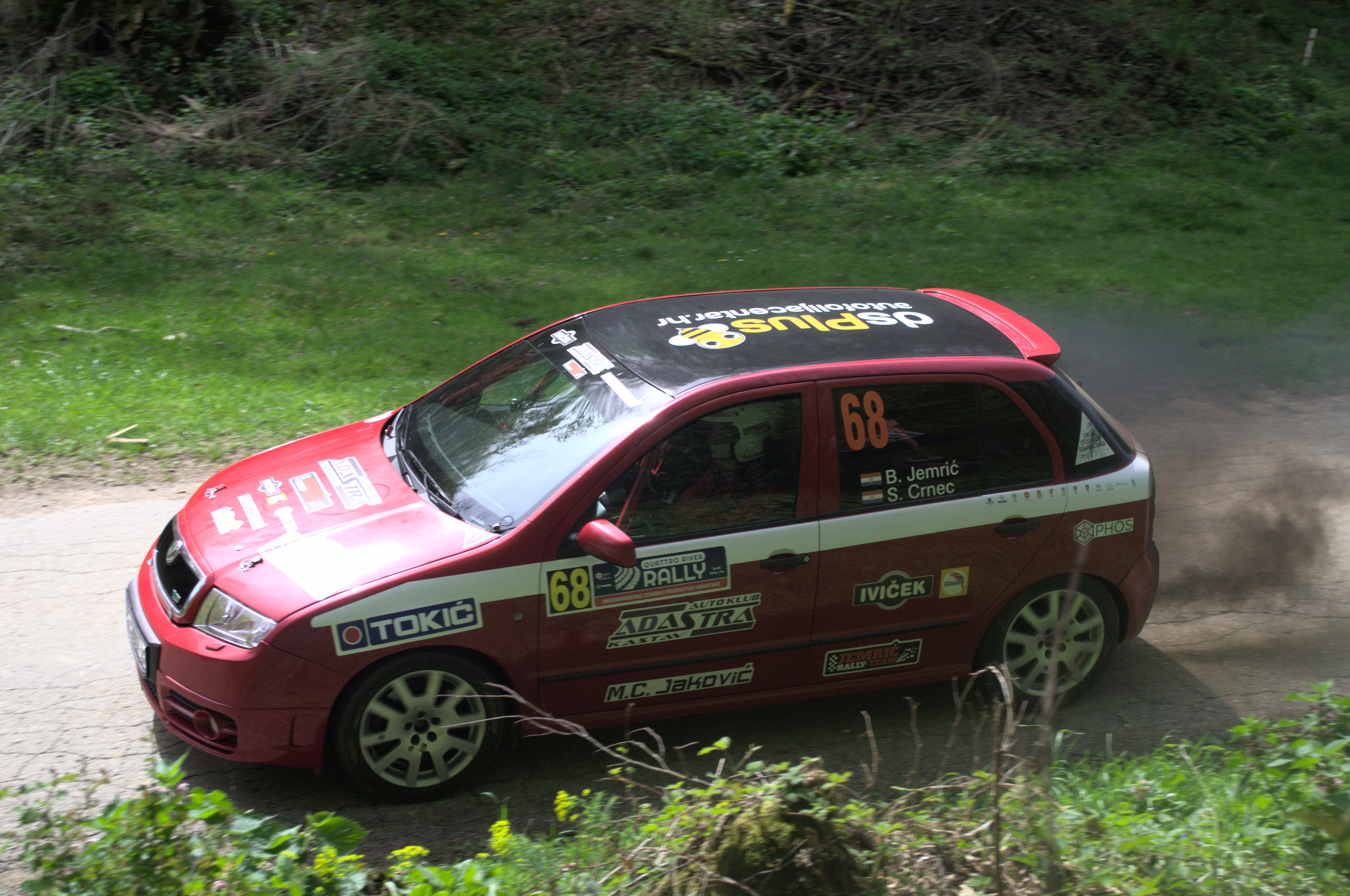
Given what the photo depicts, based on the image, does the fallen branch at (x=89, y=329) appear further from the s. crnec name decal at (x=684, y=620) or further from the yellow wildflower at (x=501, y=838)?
the yellow wildflower at (x=501, y=838)

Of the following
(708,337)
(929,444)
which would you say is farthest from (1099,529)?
(708,337)

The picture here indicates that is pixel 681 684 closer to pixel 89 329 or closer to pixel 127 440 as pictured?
pixel 127 440

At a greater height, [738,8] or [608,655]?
[738,8]

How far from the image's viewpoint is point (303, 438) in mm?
5406

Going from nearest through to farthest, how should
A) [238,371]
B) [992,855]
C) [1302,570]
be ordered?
[992,855]
[1302,570]
[238,371]

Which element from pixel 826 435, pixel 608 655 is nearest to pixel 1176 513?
pixel 826 435

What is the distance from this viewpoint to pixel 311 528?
424 centimetres

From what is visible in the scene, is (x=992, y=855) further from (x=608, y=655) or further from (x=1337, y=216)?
(x=1337, y=216)

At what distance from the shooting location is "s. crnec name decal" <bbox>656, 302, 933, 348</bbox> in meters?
4.77

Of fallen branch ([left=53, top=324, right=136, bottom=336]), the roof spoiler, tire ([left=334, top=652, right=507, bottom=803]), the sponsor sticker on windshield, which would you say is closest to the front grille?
tire ([left=334, top=652, right=507, bottom=803])

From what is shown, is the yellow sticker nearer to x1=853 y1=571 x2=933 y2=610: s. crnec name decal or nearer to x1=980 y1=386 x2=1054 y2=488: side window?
x1=853 y1=571 x2=933 y2=610: s. crnec name decal

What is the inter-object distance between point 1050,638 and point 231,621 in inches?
134

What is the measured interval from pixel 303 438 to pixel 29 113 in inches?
404

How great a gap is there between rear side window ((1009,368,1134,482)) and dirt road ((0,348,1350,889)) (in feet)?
3.59
